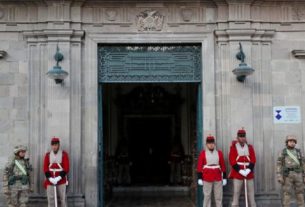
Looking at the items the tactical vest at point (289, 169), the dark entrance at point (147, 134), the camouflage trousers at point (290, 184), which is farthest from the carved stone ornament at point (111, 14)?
the camouflage trousers at point (290, 184)

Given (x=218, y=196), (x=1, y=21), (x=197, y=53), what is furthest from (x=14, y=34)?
(x=218, y=196)

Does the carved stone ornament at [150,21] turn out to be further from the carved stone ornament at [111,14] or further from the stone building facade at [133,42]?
the carved stone ornament at [111,14]

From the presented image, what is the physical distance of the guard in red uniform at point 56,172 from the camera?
10500 millimetres

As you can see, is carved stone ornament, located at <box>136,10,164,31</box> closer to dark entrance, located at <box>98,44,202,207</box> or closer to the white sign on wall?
the white sign on wall

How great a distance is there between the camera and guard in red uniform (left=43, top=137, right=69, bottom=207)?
1050cm

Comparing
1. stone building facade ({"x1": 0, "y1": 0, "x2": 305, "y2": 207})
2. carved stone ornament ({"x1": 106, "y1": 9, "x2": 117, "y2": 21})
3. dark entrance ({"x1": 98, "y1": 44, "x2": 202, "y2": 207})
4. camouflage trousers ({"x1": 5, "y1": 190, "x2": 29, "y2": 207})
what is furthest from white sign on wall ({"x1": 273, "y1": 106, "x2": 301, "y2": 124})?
camouflage trousers ({"x1": 5, "y1": 190, "x2": 29, "y2": 207})

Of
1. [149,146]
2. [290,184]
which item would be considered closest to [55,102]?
[290,184]

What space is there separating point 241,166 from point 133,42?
3602 millimetres

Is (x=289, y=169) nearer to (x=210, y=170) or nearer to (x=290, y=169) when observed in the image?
(x=290, y=169)

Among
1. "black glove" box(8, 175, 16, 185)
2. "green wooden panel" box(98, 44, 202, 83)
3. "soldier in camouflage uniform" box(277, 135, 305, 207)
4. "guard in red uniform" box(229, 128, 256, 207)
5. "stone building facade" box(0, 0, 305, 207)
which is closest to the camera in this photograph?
"black glove" box(8, 175, 16, 185)

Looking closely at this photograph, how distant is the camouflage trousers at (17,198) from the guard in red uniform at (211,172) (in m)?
3.59

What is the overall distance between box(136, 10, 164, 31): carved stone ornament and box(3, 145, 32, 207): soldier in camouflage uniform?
3743 mm

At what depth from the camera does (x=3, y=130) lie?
11289 mm

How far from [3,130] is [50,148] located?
116 centimetres
